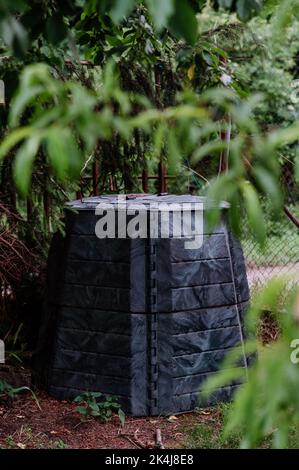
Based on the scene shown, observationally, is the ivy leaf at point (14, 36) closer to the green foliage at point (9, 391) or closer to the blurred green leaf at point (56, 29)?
the blurred green leaf at point (56, 29)

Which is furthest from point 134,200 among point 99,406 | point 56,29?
point 56,29

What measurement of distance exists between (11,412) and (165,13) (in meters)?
3.19

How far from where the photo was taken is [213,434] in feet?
11.4

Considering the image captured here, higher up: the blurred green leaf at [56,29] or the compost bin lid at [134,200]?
the compost bin lid at [134,200]

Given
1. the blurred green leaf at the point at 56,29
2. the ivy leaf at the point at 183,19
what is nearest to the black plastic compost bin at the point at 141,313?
the blurred green leaf at the point at 56,29

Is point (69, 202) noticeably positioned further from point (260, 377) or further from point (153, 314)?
point (260, 377)

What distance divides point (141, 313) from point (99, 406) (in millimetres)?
551

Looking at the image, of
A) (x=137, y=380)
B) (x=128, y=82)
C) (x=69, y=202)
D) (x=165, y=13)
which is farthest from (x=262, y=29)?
(x=165, y=13)

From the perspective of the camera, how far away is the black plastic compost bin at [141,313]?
3.68 m

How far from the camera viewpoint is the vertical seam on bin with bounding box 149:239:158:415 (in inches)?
144

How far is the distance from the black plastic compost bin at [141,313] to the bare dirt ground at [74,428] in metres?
0.09

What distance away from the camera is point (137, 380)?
3.68 metres

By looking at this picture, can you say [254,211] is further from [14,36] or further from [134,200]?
[134,200]

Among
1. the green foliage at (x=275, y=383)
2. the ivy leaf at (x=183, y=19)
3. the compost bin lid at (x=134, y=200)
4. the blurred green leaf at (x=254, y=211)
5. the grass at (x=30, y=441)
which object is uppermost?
the compost bin lid at (x=134, y=200)
